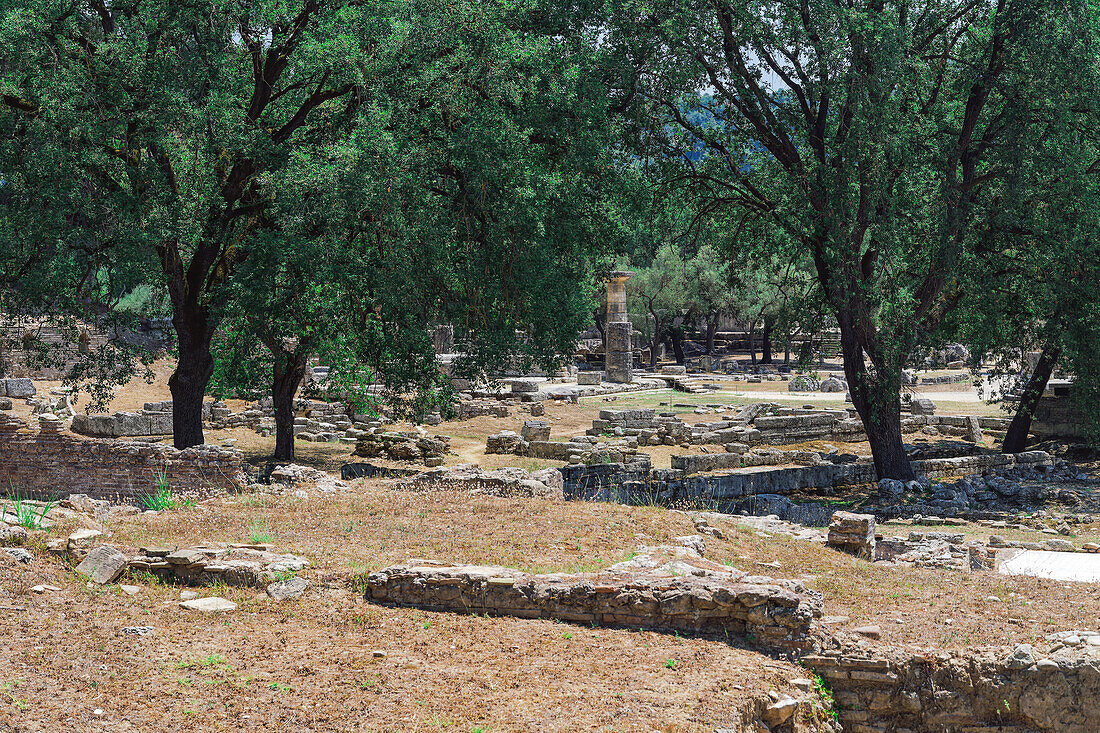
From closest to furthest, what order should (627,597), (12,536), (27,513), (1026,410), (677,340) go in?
(627,597), (12,536), (27,513), (1026,410), (677,340)

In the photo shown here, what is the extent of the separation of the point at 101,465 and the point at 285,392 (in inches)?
163

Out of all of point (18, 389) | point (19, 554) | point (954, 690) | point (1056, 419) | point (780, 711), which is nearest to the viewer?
point (780, 711)

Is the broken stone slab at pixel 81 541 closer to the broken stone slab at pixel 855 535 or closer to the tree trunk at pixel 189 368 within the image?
the tree trunk at pixel 189 368

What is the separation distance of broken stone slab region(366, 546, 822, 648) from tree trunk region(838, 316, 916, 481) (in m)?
10.8

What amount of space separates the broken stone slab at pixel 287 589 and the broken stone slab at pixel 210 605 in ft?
1.15

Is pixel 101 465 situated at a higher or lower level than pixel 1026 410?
lower

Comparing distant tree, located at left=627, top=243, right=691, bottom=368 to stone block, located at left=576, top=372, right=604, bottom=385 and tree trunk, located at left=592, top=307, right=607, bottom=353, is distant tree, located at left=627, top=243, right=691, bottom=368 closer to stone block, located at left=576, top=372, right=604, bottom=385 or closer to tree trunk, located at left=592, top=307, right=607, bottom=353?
tree trunk, located at left=592, top=307, right=607, bottom=353

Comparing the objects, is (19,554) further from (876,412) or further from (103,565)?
(876,412)

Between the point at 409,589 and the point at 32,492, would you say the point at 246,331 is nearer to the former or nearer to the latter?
the point at 32,492

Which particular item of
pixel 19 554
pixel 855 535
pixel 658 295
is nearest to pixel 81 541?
pixel 19 554

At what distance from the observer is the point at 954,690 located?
6906 mm

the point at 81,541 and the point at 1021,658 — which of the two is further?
the point at 81,541

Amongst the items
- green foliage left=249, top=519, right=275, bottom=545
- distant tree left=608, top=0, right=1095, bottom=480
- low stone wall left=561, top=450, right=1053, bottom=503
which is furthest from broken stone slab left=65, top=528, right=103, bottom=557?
distant tree left=608, top=0, right=1095, bottom=480

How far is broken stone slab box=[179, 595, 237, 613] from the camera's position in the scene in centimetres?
735
